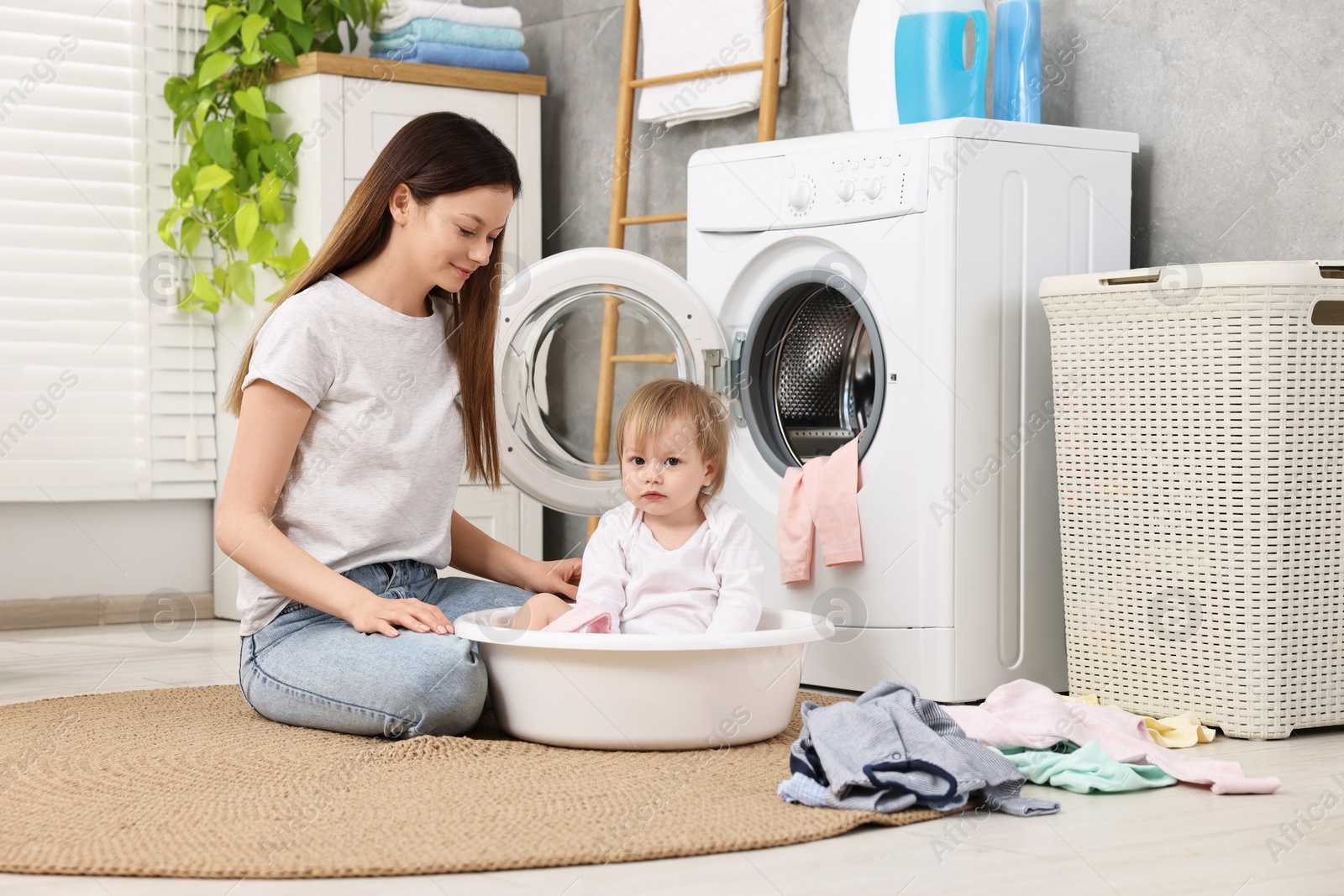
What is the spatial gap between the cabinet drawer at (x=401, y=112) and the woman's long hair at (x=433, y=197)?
1.18 metres

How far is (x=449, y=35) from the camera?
131 inches

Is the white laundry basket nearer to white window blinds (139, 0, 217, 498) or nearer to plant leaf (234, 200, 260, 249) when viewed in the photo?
plant leaf (234, 200, 260, 249)

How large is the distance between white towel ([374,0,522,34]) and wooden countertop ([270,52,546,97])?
0.34 ft

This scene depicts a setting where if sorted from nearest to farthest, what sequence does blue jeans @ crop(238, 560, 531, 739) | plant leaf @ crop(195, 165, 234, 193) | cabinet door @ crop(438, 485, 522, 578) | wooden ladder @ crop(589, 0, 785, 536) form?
blue jeans @ crop(238, 560, 531, 739) → wooden ladder @ crop(589, 0, 785, 536) → plant leaf @ crop(195, 165, 234, 193) → cabinet door @ crop(438, 485, 522, 578)

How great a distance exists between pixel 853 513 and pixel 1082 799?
755 millimetres

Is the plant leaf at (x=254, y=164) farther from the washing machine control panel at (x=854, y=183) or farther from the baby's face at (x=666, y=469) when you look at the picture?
the baby's face at (x=666, y=469)

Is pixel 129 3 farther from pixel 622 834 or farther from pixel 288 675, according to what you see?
pixel 622 834

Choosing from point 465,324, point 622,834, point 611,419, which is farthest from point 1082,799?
point 611,419

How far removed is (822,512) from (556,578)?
45 centimetres

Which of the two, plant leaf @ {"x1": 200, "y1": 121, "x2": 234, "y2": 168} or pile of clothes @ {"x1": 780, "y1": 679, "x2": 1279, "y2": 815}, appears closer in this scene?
pile of clothes @ {"x1": 780, "y1": 679, "x2": 1279, "y2": 815}

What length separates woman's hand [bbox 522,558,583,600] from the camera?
2166mm

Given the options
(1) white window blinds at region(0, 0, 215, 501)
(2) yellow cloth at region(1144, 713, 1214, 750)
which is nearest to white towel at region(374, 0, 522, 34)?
(1) white window blinds at region(0, 0, 215, 501)

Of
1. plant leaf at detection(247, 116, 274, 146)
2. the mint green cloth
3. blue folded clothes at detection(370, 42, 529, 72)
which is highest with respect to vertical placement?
blue folded clothes at detection(370, 42, 529, 72)

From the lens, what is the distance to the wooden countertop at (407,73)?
10.4 ft
